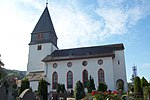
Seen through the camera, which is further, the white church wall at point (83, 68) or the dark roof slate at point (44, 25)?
the dark roof slate at point (44, 25)

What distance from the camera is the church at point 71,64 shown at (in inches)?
1298

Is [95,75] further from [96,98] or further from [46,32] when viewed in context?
[96,98]

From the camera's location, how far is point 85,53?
118 feet

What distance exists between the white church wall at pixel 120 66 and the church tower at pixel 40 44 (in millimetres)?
14488

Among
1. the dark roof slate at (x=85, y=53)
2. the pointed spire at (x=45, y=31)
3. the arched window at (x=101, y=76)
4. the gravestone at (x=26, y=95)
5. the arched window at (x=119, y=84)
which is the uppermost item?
the pointed spire at (x=45, y=31)

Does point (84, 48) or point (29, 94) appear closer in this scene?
point (29, 94)

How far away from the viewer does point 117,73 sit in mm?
33344

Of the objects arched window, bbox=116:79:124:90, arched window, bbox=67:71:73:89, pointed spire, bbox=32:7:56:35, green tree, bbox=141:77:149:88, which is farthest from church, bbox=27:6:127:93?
green tree, bbox=141:77:149:88

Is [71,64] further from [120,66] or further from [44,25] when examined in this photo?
[44,25]

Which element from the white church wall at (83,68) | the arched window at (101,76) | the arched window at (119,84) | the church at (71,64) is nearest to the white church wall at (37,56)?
the church at (71,64)

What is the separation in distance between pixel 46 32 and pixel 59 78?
1155 cm

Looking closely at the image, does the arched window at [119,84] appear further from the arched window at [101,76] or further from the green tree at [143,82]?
the green tree at [143,82]

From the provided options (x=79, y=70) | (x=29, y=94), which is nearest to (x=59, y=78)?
(x=79, y=70)

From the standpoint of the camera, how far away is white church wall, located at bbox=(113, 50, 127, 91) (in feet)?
108
